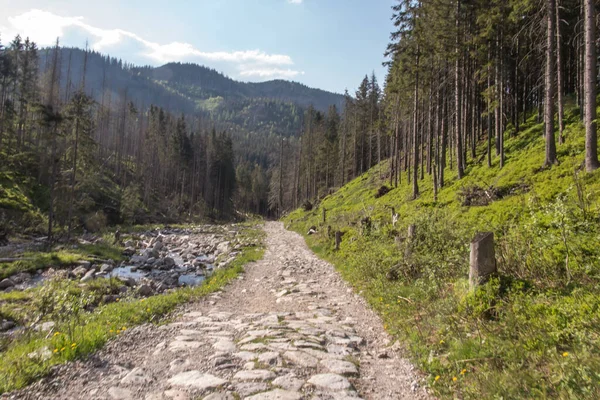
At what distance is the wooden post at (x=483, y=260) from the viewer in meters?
5.22

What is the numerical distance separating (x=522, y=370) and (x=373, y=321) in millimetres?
3416

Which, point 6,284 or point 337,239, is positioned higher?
point 337,239

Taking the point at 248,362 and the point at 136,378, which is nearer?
the point at 136,378

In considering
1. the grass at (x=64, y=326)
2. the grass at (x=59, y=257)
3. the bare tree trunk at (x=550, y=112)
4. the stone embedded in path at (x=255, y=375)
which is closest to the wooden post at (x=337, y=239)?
the grass at (x=64, y=326)

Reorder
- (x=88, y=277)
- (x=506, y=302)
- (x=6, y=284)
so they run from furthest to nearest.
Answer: (x=88, y=277)
(x=6, y=284)
(x=506, y=302)

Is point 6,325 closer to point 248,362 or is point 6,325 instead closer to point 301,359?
point 248,362

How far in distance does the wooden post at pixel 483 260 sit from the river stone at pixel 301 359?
9.15 feet

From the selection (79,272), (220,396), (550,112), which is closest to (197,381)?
(220,396)

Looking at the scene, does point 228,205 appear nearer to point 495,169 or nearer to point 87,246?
point 87,246

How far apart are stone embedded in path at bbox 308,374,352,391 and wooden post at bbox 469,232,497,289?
106 inches

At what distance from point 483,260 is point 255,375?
3.85m

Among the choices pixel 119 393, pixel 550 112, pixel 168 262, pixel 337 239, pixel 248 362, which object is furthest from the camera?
pixel 168 262

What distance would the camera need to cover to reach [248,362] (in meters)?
4.32

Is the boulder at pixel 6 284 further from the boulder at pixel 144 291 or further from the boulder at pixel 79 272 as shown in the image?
the boulder at pixel 144 291
